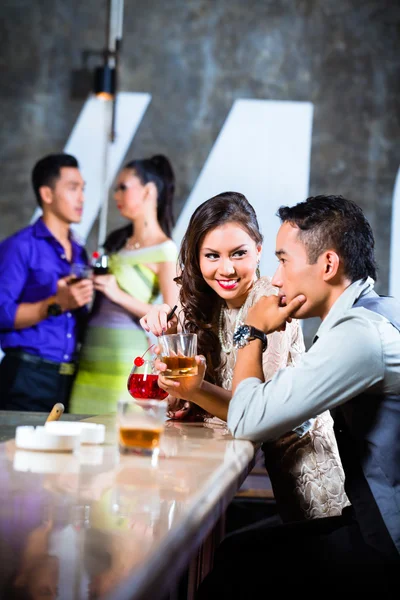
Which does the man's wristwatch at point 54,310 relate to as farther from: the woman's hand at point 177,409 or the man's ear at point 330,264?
the man's ear at point 330,264

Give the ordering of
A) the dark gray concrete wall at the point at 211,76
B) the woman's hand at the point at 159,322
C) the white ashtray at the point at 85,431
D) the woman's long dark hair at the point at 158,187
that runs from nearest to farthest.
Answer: the white ashtray at the point at 85,431 → the woman's hand at the point at 159,322 → the woman's long dark hair at the point at 158,187 → the dark gray concrete wall at the point at 211,76

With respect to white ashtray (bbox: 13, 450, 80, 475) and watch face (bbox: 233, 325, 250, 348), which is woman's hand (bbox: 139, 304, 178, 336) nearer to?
watch face (bbox: 233, 325, 250, 348)

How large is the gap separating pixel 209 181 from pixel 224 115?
1.54 feet

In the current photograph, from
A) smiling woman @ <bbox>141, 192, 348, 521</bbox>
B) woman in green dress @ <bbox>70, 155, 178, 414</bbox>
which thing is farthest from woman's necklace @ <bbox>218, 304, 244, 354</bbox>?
woman in green dress @ <bbox>70, 155, 178, 414</bbox>

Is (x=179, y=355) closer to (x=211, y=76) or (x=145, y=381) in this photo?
(x=145, y=381)

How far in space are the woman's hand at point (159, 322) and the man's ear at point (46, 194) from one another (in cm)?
284

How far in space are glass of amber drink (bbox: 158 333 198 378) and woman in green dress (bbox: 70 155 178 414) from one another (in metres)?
2.35

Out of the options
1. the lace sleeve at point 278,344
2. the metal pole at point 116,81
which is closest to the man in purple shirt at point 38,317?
the metal pole at point 116,81

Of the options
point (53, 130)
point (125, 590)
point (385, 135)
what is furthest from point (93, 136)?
point (125, 590)

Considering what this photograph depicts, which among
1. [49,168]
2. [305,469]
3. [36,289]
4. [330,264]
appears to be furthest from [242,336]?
[49,168]

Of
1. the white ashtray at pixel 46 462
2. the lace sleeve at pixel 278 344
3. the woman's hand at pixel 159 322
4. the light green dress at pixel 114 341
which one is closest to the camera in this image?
the white ashtray at pixel 46 462

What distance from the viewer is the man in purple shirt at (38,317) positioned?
4426 mm

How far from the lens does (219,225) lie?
8.01ft

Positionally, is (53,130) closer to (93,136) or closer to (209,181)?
(93,136)
